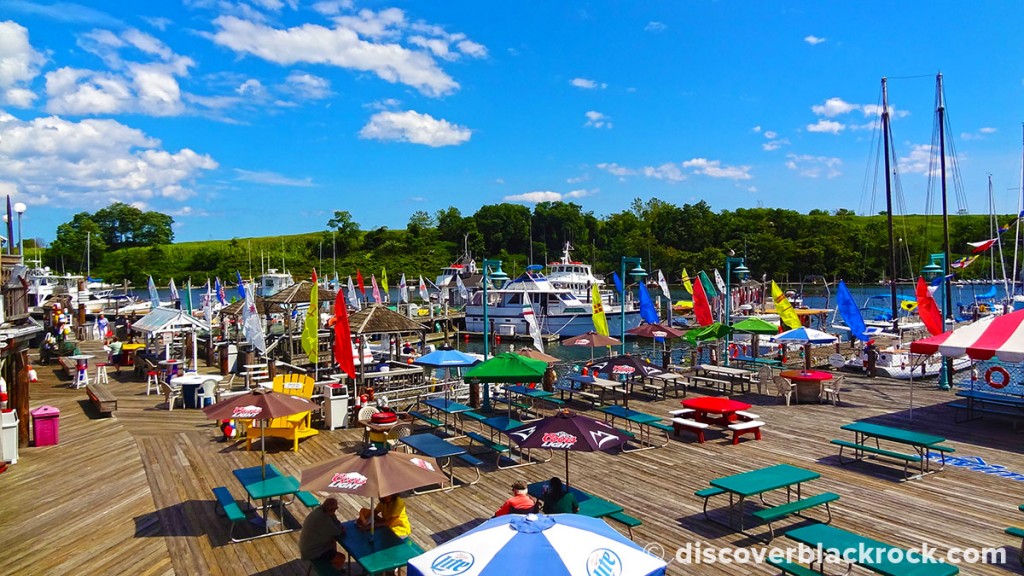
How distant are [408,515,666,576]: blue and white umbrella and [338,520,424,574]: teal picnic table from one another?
147 centimetres

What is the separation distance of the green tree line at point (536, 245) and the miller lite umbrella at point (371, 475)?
9126 centimetres

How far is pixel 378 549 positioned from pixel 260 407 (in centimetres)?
326

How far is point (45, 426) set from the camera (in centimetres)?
1289

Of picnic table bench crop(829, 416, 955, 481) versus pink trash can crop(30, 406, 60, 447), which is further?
pink trash can crop(30, 406, 60, 447)

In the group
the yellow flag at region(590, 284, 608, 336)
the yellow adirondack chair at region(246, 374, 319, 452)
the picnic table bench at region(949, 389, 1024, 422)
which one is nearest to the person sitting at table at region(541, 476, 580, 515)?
the yellow adirondack chair at region(246, 374, 319, 452)

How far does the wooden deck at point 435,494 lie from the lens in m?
7.92

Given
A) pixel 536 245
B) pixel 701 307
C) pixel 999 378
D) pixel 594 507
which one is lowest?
pixel 594 507

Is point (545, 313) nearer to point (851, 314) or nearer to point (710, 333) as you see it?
point (851, 314)

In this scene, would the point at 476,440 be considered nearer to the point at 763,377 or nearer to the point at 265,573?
the point at 265,573

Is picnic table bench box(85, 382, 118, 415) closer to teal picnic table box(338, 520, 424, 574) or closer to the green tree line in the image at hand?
teal picnic table box(338, 520, 424, 574)

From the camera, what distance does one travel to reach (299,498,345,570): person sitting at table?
6.83 meters

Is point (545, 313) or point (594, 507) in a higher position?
point (545, 313)

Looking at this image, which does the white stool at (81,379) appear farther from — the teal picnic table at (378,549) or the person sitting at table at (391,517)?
the person sitting at table at (391,517)

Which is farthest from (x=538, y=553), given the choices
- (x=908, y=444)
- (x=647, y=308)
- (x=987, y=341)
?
(x=647, y=308)
